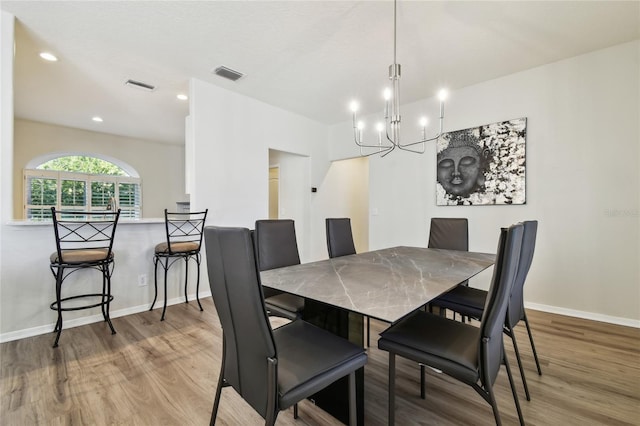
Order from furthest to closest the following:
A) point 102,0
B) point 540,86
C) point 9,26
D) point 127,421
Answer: point 540,86, point 9,26, point 102,0, point 127,421

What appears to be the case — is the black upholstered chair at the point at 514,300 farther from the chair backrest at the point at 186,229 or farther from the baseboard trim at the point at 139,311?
the chair backrest at the point at 186,229

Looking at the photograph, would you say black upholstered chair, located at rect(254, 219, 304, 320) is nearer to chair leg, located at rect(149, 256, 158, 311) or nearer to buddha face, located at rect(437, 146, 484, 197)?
chair leg, located at rect(149, 256, 158, 311)

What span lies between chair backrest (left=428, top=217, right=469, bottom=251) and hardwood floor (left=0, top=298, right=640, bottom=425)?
0.92 metres

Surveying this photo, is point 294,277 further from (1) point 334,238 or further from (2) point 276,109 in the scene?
(2) point 276,109

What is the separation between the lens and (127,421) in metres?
1.48

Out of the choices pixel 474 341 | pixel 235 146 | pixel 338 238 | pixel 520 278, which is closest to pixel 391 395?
pixel 474 341

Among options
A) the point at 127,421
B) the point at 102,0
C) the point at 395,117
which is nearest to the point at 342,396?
the point at 127,421

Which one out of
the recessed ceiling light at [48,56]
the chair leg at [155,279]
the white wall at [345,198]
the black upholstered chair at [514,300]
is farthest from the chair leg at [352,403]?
the recessed ceiling light at [48,56]

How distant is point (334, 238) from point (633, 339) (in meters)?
2.68

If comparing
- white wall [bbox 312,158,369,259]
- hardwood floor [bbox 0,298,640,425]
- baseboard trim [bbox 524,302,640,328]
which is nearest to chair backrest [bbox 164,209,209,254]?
hardwood floor [bbox 0,298,640,425]

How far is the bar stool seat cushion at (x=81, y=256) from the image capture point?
2252mm

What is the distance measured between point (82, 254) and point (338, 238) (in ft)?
7.11

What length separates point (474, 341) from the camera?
1.32m

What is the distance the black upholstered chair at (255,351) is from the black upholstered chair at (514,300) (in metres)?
0.99
